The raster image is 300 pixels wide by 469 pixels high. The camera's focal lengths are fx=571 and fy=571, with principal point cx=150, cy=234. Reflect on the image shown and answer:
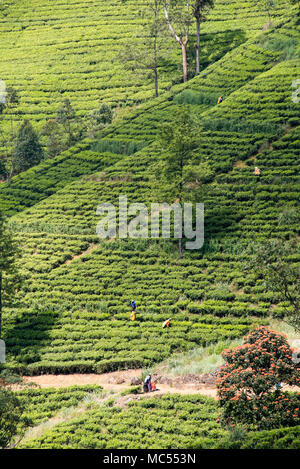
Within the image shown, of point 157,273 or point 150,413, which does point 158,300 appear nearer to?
point 157,273

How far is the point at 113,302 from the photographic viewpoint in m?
37.3

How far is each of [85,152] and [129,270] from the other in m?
24.4

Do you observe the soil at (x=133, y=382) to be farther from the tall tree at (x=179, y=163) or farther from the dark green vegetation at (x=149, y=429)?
the tall tree at (x=179, y=163)

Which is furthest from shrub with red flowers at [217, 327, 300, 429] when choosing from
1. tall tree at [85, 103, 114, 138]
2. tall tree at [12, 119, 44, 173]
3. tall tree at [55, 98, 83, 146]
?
tall tree at [55, 98, 83, 146]

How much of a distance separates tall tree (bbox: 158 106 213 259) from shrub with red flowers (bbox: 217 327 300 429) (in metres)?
17.7

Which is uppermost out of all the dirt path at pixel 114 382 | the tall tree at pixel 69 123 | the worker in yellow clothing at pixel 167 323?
the tall tree at pixel 69 123

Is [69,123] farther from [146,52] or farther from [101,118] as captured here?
[146,52]

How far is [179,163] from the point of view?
41469 mm

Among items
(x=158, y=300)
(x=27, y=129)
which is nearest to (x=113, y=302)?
(x=158, y=300)

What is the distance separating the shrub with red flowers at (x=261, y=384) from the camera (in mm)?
21469

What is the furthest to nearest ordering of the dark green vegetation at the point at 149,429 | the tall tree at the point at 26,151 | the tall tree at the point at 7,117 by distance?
1. the tall tree at the point at 7,117
2. the tall tree at the point at 26,151
3. the dark green vegetation at the point at 149,429

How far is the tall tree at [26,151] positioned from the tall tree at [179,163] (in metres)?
28.3

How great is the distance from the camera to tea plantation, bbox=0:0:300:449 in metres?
25.6

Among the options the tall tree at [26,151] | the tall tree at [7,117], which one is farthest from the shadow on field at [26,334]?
the tall tree at [26,151]
